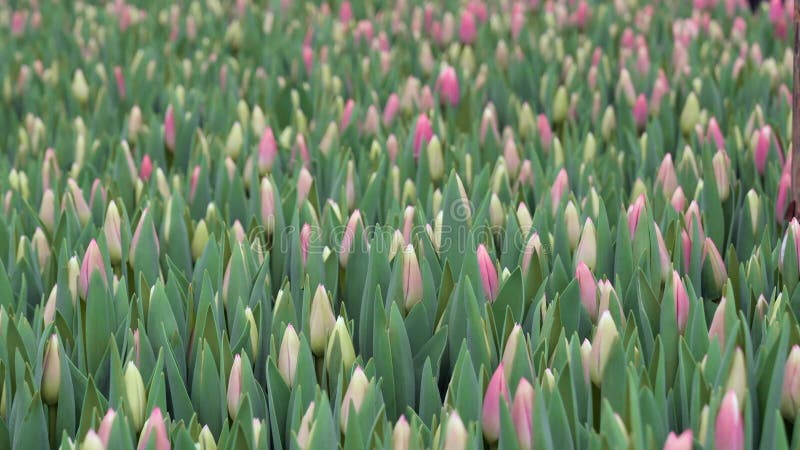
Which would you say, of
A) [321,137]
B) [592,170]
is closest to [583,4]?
[321,137]

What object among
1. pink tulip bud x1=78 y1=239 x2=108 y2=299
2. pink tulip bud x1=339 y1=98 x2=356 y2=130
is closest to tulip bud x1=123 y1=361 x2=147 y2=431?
pink tulip bud x1=78 y1=239 x2=108 y2=299

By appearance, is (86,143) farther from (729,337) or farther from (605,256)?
(729,337)

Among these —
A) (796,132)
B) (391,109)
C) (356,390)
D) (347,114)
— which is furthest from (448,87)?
(356,390)

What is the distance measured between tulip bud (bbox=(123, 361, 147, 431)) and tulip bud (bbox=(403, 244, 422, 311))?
1.62 ft

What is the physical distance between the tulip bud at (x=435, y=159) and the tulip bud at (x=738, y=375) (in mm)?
1268

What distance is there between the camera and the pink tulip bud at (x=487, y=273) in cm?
193

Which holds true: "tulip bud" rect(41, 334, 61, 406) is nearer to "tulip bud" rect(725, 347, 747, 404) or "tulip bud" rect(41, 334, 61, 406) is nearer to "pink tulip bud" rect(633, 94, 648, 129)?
"tulip bud" rect(725, 347, 747, 404)

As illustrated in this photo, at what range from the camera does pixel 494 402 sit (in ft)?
4.95

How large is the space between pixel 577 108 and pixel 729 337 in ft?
5.96

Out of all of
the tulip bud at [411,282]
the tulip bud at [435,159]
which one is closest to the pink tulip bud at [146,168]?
the tulip bud at [435,159]

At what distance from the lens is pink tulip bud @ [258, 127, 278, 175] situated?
2.76 meters

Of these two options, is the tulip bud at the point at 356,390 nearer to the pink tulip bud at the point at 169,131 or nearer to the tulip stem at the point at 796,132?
the tulip stem at the point at 796,132

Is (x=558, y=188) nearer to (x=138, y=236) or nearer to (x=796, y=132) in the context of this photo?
(x=796, y=132)

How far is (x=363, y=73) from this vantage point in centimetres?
369
